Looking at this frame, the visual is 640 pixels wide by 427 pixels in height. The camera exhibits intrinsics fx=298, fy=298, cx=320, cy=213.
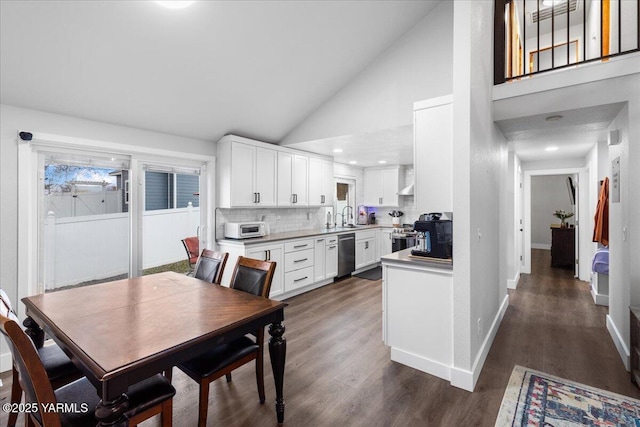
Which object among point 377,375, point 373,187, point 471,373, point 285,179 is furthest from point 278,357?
point 373,187

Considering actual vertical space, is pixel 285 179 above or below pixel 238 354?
above

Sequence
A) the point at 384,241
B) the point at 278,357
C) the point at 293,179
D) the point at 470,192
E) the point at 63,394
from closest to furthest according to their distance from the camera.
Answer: the point at 63,394
the point at 278,357
the point at 470,192
the point at 293,179
the point at 384,241

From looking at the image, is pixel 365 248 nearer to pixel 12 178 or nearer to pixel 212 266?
pixel 212 266

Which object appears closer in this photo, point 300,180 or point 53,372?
point 53,372

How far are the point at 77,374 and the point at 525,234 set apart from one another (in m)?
6.75

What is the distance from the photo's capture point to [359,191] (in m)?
6.96

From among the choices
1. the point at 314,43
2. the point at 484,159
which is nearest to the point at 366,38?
the point at 314,43

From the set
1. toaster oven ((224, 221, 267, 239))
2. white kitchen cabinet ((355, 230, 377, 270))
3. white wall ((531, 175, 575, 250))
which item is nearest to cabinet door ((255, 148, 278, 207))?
toaster oven ((224, 221, 267, 239))

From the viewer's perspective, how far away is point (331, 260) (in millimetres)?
5172

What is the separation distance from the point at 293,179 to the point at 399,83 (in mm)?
2182

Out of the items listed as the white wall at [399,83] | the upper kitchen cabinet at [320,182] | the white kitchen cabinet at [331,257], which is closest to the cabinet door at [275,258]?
the white kitchen cabinet at [331,257]

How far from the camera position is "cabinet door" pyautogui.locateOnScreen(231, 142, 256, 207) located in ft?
13.3

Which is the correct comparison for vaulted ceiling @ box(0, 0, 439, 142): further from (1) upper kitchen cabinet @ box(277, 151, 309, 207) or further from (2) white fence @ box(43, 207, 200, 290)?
(2) white fence @ box(43, 207, 200, 290)

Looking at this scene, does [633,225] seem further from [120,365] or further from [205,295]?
[120,365]
